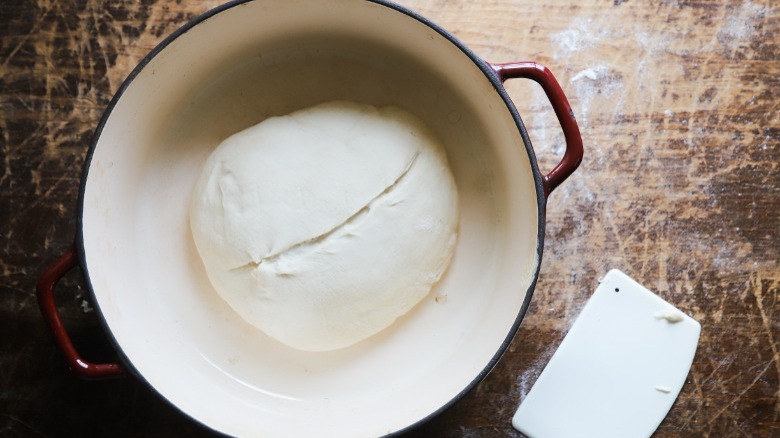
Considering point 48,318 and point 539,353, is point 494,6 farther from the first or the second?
point 48,318

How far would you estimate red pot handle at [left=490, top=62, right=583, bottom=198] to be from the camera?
0.73 meters

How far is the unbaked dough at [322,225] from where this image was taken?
0.82m

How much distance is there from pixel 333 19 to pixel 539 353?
0.51 meters

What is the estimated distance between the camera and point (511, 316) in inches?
30.9

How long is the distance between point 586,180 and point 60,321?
664 mm

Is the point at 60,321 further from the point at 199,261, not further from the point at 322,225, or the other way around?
the point at 322,225

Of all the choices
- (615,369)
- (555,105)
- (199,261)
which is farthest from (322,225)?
(615,369)

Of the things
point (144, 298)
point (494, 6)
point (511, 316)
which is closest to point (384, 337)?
point (511, 316)

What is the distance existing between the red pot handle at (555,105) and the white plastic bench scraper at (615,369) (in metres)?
0.22

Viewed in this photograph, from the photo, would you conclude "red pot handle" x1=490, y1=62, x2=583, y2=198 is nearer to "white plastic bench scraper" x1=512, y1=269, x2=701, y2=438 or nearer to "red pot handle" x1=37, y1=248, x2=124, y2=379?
"white plastic bench scraper" x1=512, y1=269, x2=701, y2=438

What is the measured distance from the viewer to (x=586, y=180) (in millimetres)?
881

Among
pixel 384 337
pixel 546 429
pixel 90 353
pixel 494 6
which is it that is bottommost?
pixel 546 429

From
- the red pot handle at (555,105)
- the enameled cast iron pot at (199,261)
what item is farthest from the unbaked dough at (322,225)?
the red pot handle at (555,105)

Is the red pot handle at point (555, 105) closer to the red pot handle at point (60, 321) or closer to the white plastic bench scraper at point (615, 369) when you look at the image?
the white plastic bench scraper at point (615, 369)
